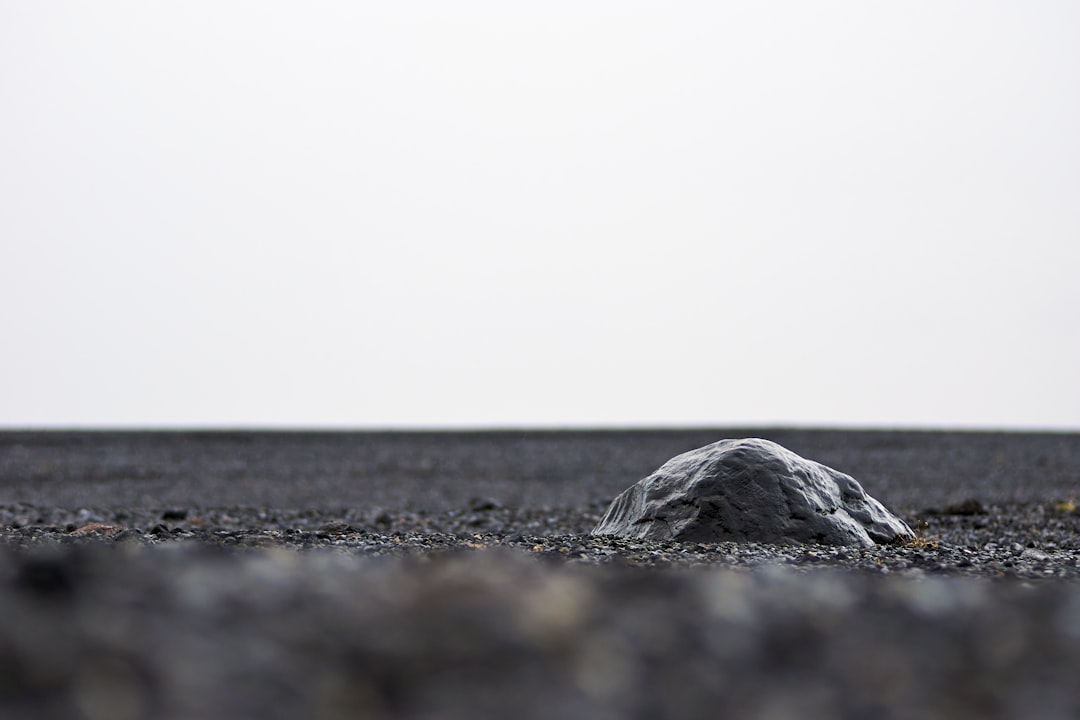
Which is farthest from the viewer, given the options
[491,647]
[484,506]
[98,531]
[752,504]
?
[484,506]

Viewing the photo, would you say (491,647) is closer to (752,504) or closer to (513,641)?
(513,641)

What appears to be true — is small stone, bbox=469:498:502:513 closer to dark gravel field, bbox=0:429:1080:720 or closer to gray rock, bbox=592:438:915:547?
gray rock, bbox=592:438:915:547

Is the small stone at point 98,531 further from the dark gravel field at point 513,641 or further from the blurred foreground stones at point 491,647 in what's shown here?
the blurred foreground stones at point 491,647

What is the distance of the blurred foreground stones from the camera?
9.50 ft

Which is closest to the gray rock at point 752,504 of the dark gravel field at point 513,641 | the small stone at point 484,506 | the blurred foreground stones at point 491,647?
the dark gravel field at point 513,641

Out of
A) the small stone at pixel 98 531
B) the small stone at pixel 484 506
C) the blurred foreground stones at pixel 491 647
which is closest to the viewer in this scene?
the blurred foreground stones at pixel 491 647

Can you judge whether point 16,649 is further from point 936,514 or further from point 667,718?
point 936,514

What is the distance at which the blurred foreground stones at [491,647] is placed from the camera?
9.50 ft

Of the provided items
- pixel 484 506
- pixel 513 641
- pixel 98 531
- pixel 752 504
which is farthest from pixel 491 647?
pixel 484 506

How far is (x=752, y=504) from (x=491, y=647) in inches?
250

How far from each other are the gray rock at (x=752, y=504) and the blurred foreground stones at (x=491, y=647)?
4795mm

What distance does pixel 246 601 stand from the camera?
3.66m

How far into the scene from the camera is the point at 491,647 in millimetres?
3199

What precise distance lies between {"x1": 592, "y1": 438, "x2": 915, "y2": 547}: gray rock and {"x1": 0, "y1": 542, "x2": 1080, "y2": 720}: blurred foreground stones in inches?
189
